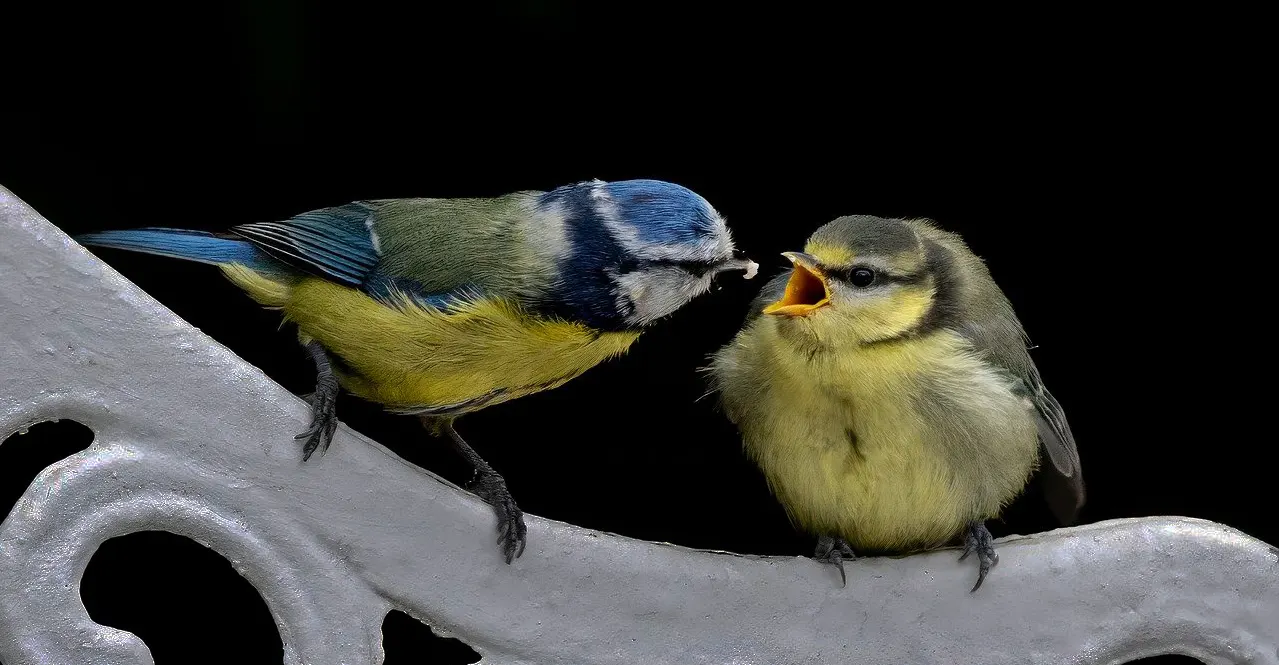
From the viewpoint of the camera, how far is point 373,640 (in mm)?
1366

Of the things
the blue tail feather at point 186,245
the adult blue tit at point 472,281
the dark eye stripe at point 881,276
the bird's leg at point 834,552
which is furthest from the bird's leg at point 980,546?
the blue tail feather at point 186,245

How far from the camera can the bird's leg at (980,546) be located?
154 cm

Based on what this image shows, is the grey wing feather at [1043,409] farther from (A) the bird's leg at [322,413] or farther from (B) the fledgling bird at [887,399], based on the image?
(A) the bird's leg at [322,413]

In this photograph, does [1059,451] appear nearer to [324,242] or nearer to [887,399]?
[887,399]

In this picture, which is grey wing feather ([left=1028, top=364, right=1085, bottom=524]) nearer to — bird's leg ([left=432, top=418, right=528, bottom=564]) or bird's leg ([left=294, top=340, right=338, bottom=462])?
bird's leg ([left=432, top=418, right=528, bottom=564])

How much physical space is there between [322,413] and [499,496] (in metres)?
0.22

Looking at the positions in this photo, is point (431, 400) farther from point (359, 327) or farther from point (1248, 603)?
point (1248, 603)

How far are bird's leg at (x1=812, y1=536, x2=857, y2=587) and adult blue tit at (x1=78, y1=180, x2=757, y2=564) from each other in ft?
1.06

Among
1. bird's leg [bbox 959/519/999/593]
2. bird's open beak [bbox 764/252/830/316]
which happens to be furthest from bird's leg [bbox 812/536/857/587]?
bird's open beak [bbox 764/252/830/316]

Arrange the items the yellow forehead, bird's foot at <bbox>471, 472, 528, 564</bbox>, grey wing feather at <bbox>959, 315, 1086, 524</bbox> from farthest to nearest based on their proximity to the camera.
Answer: grey wing feather at <bbox>959, 315, 1086, 524</bbox> < the yellow forehead < bird's foot at <bbox>471, 472, 528, 564</bbox>

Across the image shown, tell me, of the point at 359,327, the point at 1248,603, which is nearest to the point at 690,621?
Result: the point at 359,327

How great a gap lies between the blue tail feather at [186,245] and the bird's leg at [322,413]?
0.60ft

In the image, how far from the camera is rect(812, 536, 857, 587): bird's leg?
153cm

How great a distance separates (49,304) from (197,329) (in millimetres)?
128
